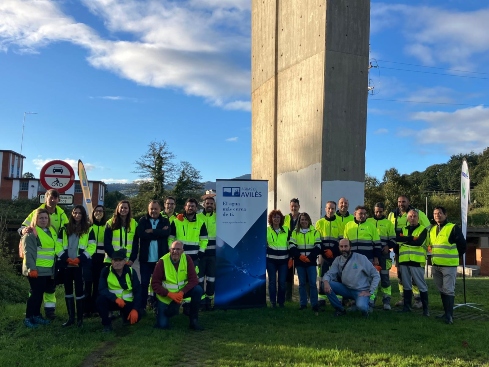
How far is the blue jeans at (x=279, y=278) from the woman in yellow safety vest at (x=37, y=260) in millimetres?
3691

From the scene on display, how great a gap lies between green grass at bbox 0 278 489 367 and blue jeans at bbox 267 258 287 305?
57 cm

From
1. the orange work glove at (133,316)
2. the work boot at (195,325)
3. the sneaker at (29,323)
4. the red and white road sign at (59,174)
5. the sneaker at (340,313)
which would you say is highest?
the red and white road sign at (59,174)

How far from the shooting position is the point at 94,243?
23.0 feet

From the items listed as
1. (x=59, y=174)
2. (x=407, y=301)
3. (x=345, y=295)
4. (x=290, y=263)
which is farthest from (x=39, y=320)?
(x=407, y=301)

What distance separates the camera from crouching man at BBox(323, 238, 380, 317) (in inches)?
286

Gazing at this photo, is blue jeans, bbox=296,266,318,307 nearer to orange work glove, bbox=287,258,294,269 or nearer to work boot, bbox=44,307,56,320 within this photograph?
orange work glove, bbox=287,258,294,269

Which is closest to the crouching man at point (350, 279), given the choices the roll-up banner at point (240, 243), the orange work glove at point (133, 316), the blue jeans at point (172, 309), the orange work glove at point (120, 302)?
the roll-up banner at point (240, 243)

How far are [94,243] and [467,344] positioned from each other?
5529 millimetres

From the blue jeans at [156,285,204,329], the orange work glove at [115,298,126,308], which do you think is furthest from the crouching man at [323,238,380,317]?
the orange work glove at [115,298,126,308]

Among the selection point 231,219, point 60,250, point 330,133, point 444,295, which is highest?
point 330,133

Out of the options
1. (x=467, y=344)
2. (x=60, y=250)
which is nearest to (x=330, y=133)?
(x=467, y=344)

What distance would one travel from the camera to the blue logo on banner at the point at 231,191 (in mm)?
7957

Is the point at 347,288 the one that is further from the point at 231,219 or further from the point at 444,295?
the point at 231,219

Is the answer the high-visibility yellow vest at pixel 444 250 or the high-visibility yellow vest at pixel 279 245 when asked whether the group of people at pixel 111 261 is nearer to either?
the high-visibility yellow vest at pixel 279 245
